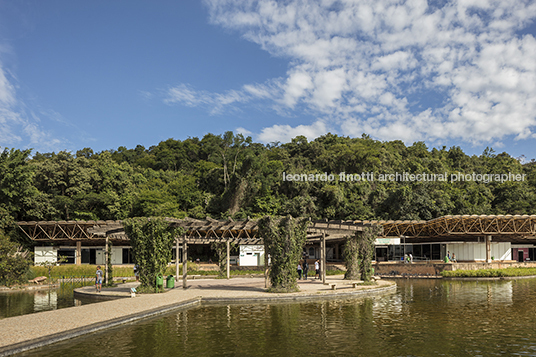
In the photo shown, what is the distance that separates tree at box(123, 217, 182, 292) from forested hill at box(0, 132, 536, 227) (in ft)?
113

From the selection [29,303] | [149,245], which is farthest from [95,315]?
[29,303]

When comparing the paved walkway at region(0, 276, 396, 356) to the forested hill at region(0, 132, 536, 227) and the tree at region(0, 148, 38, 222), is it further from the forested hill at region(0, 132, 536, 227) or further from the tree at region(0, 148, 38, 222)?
the forested hill at region(0, 132, 536, 227)

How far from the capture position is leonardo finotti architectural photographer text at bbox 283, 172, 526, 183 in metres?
72.2

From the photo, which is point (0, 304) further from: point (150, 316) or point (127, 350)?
point (127, 350)

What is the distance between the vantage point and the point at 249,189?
67.8 m

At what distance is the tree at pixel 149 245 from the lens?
2202cm

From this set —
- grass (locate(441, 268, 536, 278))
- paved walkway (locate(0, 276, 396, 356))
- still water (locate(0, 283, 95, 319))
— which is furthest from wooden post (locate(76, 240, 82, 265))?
grass (locate(441, 268, 536, 278))

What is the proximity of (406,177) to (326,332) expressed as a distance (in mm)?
69773

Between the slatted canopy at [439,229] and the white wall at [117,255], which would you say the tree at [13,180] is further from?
the white wall at [117,255]

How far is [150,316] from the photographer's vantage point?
15.3m

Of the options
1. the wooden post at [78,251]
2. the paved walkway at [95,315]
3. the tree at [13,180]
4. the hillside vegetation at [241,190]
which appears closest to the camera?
the paved walkway at [95,315]

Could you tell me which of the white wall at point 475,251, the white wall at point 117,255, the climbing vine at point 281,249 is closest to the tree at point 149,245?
the climbing vine at point 281,249

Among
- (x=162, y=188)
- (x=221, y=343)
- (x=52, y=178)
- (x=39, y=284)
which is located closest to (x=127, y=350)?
(x=221, y=343)

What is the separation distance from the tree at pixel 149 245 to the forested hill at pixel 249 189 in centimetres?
3438
